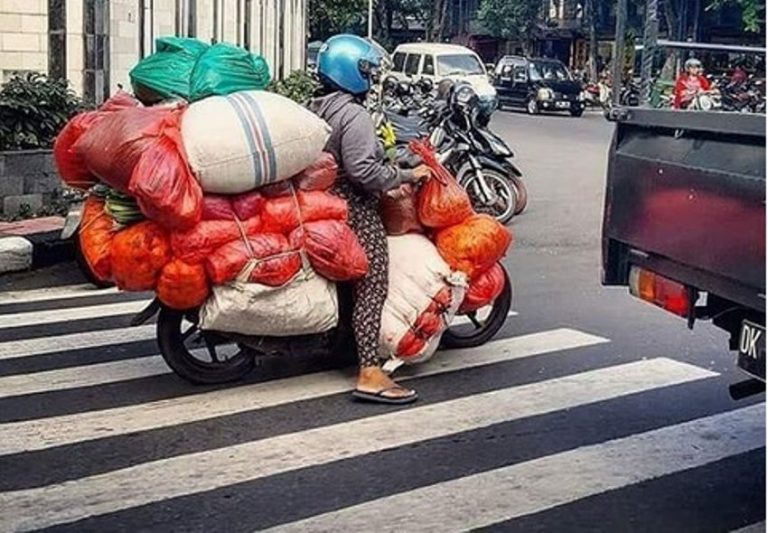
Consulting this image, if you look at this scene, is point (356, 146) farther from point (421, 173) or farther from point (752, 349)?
point (752, 349)

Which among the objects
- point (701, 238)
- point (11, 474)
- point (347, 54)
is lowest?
point (11, 474)

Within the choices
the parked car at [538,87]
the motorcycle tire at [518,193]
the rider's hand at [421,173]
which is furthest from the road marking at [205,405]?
the parked car at [538,87]

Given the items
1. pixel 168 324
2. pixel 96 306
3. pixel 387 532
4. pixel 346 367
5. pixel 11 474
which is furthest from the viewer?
pixel 96 306

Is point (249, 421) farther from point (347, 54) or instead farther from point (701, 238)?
point (701, 238)

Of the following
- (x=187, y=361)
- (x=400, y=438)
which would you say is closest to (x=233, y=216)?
(x=187, y=361)

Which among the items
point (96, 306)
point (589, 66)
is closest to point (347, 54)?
point (96, 306)

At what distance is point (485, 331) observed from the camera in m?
6.80

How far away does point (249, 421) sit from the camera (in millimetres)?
5422

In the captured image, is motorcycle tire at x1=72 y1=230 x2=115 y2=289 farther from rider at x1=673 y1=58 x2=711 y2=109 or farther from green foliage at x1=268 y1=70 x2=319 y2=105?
green foliage at x1=268 y1=70 x2=319 y2=105

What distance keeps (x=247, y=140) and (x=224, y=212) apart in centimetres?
36

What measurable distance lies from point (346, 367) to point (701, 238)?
2.58 m

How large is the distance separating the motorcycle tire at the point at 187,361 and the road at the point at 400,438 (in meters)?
0.08

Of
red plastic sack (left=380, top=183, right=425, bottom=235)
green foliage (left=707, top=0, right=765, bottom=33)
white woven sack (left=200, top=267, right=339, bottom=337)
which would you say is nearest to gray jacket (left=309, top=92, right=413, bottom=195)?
red plastic sack (left=380, top=183, right=425, bottom=235)

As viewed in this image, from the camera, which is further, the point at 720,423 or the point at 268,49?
the point at 268,49
